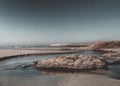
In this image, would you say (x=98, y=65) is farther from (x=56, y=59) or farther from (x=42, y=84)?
(x=42, y=84)

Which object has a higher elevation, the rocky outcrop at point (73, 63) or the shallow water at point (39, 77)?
the rocky outcrop at point (73, 63)

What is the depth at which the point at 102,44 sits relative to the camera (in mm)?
62375

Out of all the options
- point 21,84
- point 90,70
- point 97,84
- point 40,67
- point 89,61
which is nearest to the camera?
point 97,84

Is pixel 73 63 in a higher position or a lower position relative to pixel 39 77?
higher

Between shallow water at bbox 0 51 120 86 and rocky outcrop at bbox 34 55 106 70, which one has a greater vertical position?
rocky outcrop at bbox 34 55 106 70

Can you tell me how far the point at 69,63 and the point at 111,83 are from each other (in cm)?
716

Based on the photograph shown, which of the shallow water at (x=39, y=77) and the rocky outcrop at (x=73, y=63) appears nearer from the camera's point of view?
the shallow water at (x=39, y=77)

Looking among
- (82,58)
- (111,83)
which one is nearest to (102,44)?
(82,58)

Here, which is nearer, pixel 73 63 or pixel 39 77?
pixel 39 77

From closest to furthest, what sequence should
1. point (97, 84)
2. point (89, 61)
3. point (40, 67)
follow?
1. point (97, 84)
2. point (89, 61)
3. point (40, 67)

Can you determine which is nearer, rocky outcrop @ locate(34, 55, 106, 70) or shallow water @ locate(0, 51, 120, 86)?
shallow water @ locate(0, 51, 120, 86)

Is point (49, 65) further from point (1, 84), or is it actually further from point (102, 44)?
point (102, 44)

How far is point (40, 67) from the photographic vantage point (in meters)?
18.3

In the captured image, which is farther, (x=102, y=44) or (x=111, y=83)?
(x=102, y=44)
